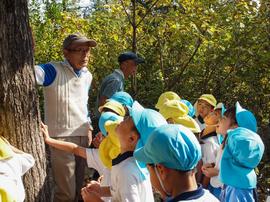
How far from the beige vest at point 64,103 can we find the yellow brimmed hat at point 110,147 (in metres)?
0.82

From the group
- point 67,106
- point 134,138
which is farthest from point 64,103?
point 134,138

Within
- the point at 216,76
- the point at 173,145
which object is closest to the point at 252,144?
the point at 173,145

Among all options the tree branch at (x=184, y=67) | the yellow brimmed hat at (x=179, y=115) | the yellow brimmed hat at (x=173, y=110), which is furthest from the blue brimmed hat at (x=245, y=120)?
the tree branch at (x=184, y=67)

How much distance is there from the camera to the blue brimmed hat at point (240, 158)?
3.65 m

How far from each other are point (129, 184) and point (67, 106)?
63.3 inches

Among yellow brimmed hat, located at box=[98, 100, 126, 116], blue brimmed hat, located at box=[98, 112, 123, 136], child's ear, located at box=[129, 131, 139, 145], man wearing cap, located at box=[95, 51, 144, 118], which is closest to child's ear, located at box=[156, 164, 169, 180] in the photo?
child's ear, located at box=[129, 131, 139, 145]

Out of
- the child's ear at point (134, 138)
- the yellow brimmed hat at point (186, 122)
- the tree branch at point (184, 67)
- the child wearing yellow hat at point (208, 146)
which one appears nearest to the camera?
the child's ear at point (134, 138)

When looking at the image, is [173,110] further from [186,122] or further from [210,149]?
[210,149]

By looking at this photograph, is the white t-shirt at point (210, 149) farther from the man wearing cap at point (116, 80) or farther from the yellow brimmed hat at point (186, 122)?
the man wearing cap at point (116, 80)

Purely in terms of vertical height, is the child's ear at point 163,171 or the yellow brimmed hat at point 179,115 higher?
the child's ear at point 163,171

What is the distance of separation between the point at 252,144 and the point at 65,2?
31.4 ft

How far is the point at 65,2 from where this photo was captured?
12.4 m

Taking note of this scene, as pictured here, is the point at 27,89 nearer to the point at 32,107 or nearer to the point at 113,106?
the point at 32,107

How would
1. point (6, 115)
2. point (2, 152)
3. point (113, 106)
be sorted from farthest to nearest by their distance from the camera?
point (113, 106) < point (6, 115) < point (2, 152)
